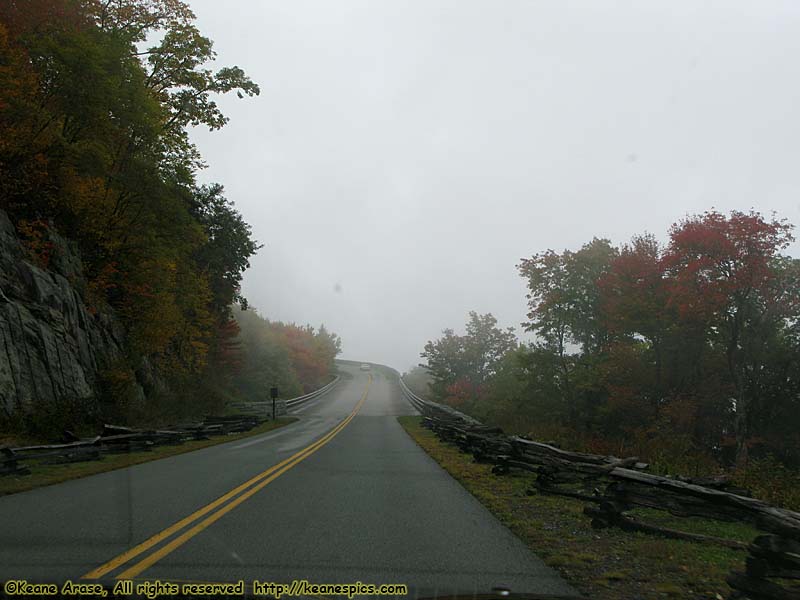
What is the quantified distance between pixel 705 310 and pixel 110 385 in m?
24.5

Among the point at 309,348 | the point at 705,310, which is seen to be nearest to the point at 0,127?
the point at 705,310

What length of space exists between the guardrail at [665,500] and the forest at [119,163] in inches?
634

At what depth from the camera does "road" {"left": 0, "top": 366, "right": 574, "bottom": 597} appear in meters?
4.81

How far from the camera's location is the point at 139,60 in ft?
77.3

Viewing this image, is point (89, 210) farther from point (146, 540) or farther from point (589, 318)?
point (589, 318)

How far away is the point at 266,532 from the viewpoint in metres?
6.32

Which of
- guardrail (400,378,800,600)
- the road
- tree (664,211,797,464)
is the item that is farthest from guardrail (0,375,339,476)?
tree (664,211,797,464)

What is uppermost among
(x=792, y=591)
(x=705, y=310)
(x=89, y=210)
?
(x=89, y=210)

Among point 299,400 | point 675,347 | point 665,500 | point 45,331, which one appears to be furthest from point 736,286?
point 299,400

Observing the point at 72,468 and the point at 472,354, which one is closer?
the point at 72,468

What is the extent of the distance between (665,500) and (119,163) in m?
24.3

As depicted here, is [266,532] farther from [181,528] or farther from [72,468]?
[72,468]

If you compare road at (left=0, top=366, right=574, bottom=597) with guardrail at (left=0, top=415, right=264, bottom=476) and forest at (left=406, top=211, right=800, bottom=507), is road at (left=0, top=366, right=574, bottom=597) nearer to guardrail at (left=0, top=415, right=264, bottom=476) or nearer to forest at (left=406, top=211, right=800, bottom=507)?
guardrail at (left=0, top=415, right=264, bottom=476)

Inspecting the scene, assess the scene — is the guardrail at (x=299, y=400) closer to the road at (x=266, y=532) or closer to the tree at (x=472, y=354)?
the tree at (x=472, y=354)
